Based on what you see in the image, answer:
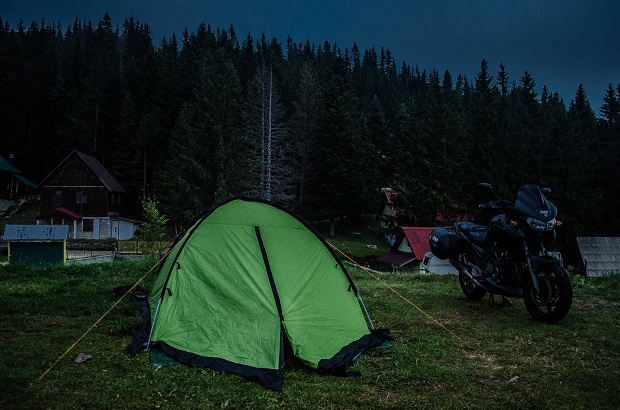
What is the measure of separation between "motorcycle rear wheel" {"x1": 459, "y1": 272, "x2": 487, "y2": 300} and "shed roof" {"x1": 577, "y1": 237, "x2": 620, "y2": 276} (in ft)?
73.3

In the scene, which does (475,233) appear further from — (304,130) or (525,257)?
A: (304,130)

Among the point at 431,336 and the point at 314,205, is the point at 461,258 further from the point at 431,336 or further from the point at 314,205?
the point at 314,205

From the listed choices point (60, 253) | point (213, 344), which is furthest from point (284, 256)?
point (60, 253)

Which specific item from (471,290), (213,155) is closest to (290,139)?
(213,155)

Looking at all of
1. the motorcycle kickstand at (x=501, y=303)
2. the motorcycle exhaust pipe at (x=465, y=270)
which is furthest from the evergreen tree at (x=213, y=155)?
the motorcycle kickstand at (x=501, y=303)

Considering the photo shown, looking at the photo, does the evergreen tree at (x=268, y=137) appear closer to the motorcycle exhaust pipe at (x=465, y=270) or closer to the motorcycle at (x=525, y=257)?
the motorcycle exhaust pipe at (x=465, y=270)

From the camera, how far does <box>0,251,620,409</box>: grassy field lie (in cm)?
405

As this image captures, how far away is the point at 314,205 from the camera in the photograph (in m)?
44.5

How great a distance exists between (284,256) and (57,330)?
3.71 metres

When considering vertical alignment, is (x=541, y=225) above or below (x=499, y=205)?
below

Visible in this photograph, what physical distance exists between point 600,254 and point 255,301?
2973cm

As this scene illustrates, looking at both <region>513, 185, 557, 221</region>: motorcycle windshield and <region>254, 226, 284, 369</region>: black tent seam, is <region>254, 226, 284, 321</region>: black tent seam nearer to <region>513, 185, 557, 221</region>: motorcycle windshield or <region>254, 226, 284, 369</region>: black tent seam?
<region>254, 226, 284, 369</region>: black tent seam

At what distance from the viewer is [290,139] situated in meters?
46.2

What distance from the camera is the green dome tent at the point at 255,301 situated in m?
5.14
